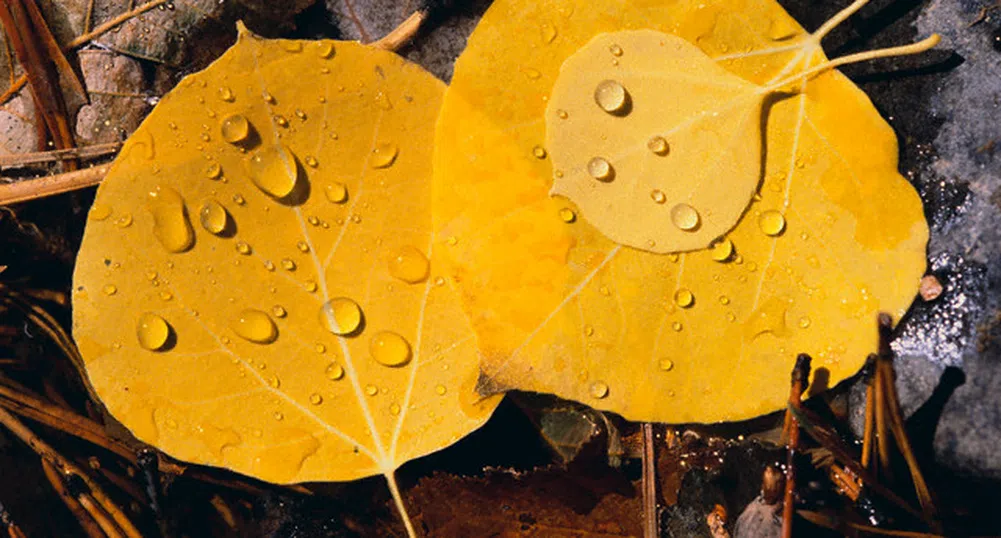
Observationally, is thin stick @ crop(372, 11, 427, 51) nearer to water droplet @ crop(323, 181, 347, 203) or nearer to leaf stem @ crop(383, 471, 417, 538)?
water droplet @ crop(323, 181, 347, 203)

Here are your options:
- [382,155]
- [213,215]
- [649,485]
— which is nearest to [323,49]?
[382,155]

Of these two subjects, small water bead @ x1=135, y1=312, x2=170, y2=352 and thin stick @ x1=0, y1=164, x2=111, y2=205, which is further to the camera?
thin stick @ x1=0, y1=164, x2=111, y2=205

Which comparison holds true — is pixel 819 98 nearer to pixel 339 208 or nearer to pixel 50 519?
pixel 339 208

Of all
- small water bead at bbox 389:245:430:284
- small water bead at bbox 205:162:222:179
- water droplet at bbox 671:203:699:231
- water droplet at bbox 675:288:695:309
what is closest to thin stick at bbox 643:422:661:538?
water droplet at bbox 675:288:695:309

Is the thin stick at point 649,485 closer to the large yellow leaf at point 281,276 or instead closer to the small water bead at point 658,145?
the large yellow leaf at point 281,276

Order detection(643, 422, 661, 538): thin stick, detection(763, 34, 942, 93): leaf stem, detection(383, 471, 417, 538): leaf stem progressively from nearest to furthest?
1. detection(763, 34, 942, 93): leaf stem
2. detection(383, 471, 417, 538): leaf stem
3. detection(643, 422, 661, 538): thin stick

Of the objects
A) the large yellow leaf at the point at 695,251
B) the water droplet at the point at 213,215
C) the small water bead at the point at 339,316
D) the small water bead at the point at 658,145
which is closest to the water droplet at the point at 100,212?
the water droplet at the point at 213,215

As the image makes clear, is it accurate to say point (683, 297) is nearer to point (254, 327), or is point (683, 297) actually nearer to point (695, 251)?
point (695, 251)
